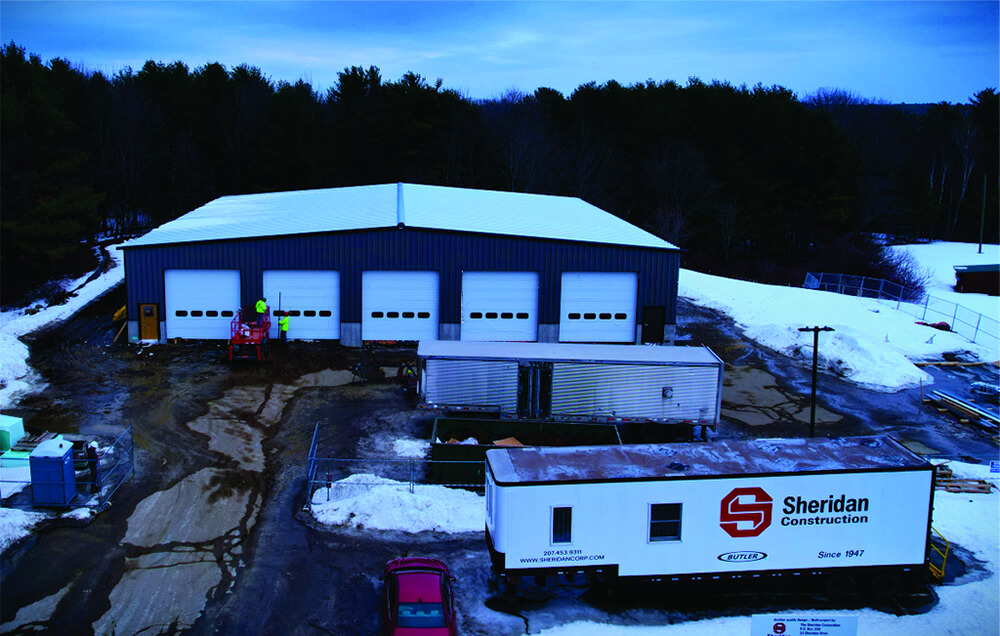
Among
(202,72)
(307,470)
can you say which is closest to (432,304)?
(307,470)

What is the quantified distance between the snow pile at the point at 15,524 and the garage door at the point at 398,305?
709 inches

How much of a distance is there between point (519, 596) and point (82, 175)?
56.3 metres

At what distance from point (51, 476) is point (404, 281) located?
1861 centimetres

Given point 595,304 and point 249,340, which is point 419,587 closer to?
point 249,340

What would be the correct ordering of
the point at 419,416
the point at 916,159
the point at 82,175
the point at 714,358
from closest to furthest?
the point at 714,358, the point at 419,416, the point at 82,175, the point at 916,159

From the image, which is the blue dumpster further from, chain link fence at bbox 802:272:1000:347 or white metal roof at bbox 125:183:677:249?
chain link fence at bbox 802:272:1000:347

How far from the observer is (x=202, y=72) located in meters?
77.7

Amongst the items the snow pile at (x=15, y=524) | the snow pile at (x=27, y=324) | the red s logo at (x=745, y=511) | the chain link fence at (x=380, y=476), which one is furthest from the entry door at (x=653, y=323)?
the snow pile at (x=15, y=524)

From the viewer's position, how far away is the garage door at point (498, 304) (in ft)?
120

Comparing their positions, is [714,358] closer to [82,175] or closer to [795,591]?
[795,591]

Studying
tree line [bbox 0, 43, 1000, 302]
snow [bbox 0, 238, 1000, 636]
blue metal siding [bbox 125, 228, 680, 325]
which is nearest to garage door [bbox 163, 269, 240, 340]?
blue metal siding [bbox 125, 228, 680, 325]

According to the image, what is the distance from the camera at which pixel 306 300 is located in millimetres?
36031

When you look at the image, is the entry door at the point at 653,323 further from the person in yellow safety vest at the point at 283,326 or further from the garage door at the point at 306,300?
the person in yellow safety vest at the point at 283,326

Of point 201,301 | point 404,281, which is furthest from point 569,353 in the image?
point 201,301
